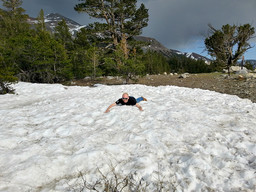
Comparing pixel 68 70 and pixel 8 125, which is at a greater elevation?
pixel 68 70

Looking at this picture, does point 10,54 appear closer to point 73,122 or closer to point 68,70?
point 68,70

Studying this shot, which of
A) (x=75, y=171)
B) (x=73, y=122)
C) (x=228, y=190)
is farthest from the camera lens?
(x=73, y=122)

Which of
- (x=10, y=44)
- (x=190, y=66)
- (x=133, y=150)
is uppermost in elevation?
(x=190, y=66)

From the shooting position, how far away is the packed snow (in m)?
2.78

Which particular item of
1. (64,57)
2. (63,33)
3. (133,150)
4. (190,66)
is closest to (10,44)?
(64,57)

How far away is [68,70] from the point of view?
67.1 feet

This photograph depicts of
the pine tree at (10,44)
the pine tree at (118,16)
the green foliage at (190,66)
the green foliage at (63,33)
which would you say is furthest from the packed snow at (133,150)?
the green foliage at (190,66)

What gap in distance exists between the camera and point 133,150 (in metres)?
3.82

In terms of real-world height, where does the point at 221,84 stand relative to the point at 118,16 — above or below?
below

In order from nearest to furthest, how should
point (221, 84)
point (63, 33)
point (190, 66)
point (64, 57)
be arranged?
point (221, 84), point (64, 57), point (63, 33), point (190, 66)

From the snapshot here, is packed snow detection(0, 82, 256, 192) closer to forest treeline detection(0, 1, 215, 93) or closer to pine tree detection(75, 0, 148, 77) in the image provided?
forest treeline detection(0, 1, 215, 93)

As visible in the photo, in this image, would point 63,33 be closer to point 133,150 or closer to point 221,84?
point 221,84

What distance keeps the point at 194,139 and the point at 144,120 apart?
211 centimetres

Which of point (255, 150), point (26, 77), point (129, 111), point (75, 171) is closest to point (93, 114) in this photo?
point (129, 111)
